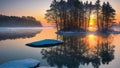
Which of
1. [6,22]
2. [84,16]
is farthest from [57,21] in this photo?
[6,22]

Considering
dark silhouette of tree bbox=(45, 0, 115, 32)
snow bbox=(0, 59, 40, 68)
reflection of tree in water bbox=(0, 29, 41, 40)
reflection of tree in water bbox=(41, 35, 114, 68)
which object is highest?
dark silhouette of tree bbox=(45, 0, 115, 32)

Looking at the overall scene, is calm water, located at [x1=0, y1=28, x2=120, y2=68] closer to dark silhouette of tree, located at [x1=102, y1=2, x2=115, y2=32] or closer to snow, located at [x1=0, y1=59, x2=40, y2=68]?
snow, located at [x1=0, y1=59, x2=40, y2=68]

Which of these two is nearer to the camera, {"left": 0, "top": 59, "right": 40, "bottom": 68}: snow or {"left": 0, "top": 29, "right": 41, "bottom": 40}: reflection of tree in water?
{"left": 0, "top": 59, "right": 40, "bottom": 68}: snow

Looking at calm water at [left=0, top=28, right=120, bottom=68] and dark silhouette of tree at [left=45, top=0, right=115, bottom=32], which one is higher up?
dark silhouette of tree at [left=45, top=0, right=115, bottom=32]

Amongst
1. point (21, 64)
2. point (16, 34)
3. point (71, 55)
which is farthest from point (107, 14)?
point (21, 64)

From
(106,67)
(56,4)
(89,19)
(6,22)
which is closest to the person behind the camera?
(106,67)

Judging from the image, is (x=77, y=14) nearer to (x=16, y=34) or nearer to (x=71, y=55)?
(x=16, y=34)

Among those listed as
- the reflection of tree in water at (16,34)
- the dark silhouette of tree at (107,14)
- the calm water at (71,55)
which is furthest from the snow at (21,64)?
the dark silhouette of tree at (107,14)

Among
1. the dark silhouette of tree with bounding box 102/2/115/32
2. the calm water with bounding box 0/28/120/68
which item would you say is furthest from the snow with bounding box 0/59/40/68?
the dark silhouette of tree with bounding box 102/2/115/32

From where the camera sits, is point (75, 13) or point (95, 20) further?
point (95, 20)

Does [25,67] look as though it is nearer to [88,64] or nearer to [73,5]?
[88,64]

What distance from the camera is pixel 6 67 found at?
45.5 ft

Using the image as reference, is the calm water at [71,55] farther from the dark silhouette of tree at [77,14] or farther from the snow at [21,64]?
the dark silhouette of tree at [77,14]

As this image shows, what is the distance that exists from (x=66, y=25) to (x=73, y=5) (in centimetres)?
714
